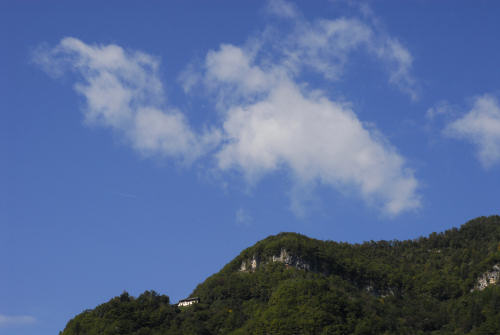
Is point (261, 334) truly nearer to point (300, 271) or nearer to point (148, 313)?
point (148, 313)

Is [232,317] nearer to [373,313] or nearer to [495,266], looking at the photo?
[373,313]

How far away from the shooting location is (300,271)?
198875mm

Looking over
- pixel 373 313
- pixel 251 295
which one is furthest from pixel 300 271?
pixel 373 313

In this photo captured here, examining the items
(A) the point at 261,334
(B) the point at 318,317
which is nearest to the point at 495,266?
(B) the point at 318,317

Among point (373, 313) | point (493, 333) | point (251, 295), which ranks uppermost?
point (251, 295)

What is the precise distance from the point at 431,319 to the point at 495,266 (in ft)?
104

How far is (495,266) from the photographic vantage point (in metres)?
200

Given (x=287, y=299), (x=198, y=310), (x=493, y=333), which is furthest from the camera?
(x=198, y=310)

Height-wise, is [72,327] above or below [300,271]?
below

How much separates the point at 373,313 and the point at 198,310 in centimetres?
4902

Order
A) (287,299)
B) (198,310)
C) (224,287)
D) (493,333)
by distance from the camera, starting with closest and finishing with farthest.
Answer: (493,333), (287,299), (198,310), (224,287)

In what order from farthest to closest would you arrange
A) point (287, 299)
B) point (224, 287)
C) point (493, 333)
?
point (224, 287)
point (287, 299)
point (493, 333)

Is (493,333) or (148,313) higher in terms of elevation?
(148,313)

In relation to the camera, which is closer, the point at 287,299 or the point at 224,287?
the point at 287,299
